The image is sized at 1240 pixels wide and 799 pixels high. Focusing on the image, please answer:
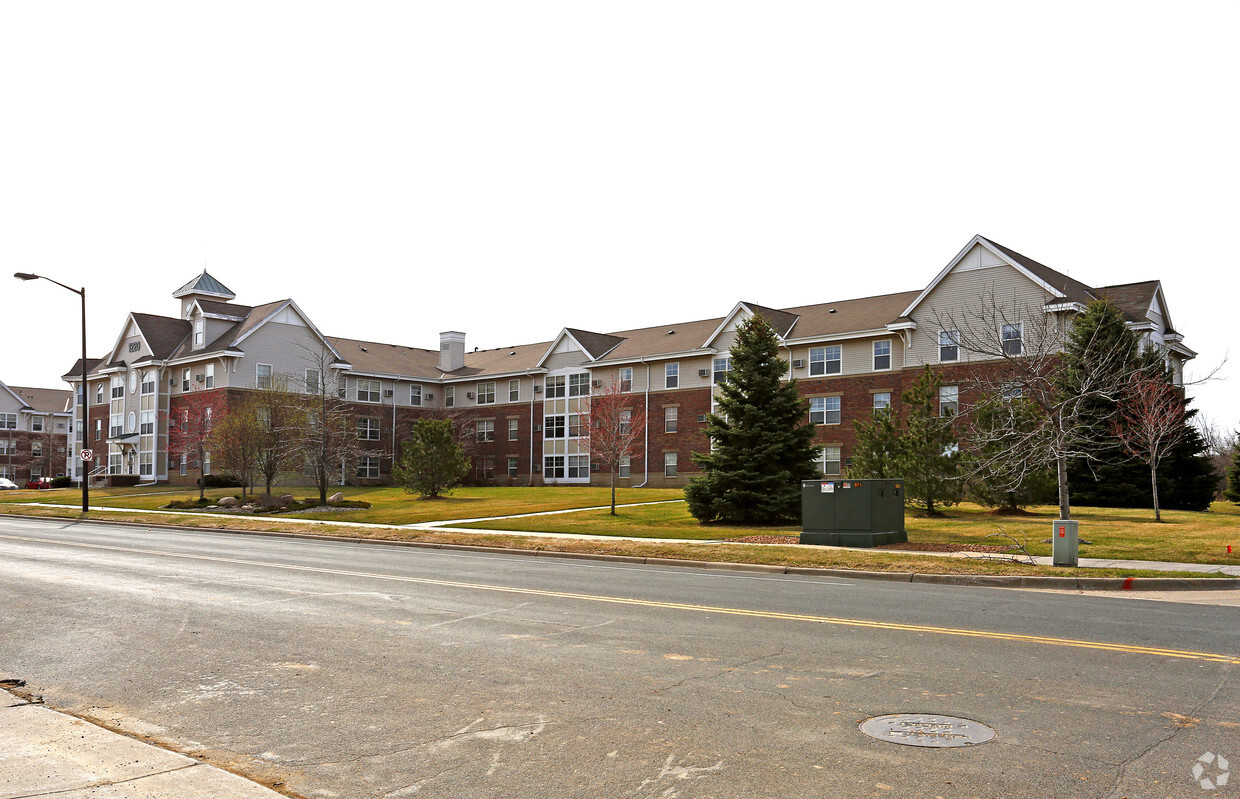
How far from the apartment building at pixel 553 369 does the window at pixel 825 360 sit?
0.08m

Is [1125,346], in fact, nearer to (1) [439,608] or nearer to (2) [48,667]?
(1) [439,608]

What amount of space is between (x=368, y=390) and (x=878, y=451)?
140 feet

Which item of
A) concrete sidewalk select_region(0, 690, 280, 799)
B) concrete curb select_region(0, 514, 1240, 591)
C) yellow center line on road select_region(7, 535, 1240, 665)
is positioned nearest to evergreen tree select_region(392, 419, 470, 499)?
concrete curb select_region(0, 514, 1240, 591)

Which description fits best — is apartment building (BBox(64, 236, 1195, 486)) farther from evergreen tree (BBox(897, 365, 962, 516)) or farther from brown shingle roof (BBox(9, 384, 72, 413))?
brown shingle roof (BBox(9, 384, 72, 413))

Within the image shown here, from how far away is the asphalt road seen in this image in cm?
541

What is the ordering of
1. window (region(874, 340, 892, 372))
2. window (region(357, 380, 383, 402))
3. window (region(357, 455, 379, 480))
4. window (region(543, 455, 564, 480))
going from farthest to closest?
window (region(357, 380, 383, 402)) < window (region(357, 455, 379, 480)) < window (region(543, 455, 564, 480)) < window (region(874, 340, 892, 372))

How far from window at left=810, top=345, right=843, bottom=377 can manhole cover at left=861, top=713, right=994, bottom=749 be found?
4147 centimetres

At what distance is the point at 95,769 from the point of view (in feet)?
17.4

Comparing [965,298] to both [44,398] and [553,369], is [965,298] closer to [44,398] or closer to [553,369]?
[553,369]

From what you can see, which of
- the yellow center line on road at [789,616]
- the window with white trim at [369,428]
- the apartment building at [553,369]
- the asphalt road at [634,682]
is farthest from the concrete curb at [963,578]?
the window with white trim at [369,428]

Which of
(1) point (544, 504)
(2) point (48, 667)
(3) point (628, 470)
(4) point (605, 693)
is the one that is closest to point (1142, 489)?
(1) point (544, 504)

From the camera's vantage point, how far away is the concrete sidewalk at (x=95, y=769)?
4.93 metres

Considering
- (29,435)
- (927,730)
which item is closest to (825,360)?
(927,730)

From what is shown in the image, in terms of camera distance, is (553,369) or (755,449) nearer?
(755,449)
